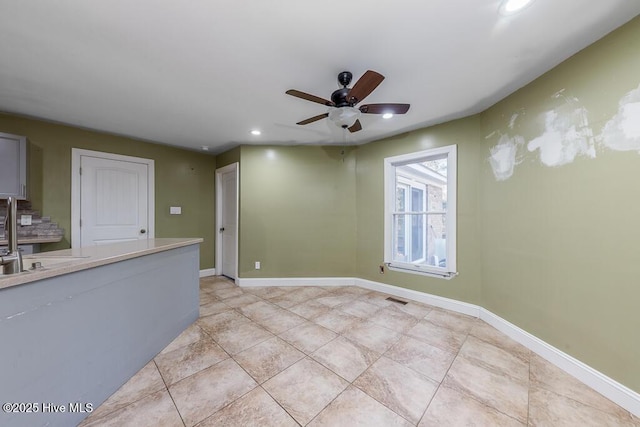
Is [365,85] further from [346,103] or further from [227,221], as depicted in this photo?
[227,221]

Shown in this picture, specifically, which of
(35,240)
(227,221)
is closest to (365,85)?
(227,221)

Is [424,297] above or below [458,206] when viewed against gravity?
below

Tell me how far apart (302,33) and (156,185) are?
3570 mm

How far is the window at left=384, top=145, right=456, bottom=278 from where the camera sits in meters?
2.94

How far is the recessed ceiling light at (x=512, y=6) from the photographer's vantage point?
132cm

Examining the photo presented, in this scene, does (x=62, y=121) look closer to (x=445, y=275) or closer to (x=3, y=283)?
(x=3, y=283)

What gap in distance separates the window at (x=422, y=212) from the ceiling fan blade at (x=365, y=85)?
5.49 feet

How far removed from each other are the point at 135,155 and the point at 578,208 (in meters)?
5.23

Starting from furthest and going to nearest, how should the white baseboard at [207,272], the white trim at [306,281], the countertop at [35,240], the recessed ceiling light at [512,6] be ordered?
the white baseboard at [207,272]
the white trim at [306,281]
the countertop at [35,240]
the recessed ceiling light at [512,6]

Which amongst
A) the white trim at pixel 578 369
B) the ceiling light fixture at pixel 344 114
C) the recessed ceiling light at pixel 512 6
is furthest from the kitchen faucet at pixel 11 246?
the white trim at pixel 578 369

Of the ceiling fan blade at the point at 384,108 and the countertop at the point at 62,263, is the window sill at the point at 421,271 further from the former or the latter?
the countertop at the point at 62,263

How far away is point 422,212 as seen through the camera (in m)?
3.26

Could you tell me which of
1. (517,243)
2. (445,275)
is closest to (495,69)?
(517,243)

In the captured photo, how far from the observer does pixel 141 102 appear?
251 centimetres
